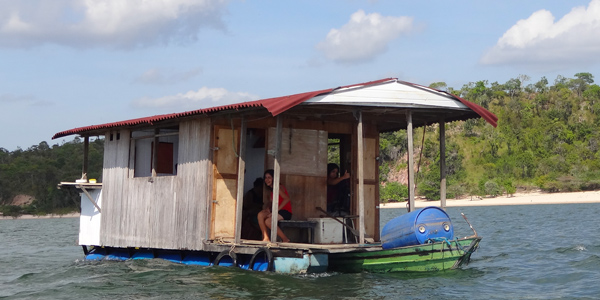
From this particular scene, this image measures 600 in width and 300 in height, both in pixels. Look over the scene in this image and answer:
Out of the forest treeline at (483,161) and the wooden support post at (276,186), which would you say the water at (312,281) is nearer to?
the wooden support post at (276,186)

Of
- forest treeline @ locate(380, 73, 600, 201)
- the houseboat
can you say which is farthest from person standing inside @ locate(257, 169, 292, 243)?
forest treeline @ locate(380, 73, 600, 201)

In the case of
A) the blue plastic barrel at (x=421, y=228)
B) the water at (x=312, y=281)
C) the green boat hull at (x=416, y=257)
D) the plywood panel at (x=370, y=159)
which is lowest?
the water at (x=312, y=281)

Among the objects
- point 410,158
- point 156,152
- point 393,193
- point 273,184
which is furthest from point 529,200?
point 273,184

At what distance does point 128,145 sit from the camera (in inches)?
650

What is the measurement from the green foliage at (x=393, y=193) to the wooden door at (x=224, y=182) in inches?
1788

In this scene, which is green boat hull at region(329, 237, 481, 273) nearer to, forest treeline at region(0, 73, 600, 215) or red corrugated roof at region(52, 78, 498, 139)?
red corrugated roof at region(52, 78, 498, 139)

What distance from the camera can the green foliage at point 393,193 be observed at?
→ 58719mm

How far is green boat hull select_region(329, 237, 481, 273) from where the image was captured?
12477 mm

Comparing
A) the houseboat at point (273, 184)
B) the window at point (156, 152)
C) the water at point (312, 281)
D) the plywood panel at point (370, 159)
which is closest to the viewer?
the water at point (312, 281)

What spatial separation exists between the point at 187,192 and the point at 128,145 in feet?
8.89

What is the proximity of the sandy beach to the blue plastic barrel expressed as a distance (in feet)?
135

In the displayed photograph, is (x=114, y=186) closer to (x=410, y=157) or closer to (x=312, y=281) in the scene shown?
(x=312, y=281)

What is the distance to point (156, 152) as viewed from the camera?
51.5ft

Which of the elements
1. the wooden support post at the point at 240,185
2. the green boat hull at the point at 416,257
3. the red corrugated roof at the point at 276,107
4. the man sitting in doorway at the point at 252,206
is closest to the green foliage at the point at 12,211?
the red corrugated roof at the point at 276,107
